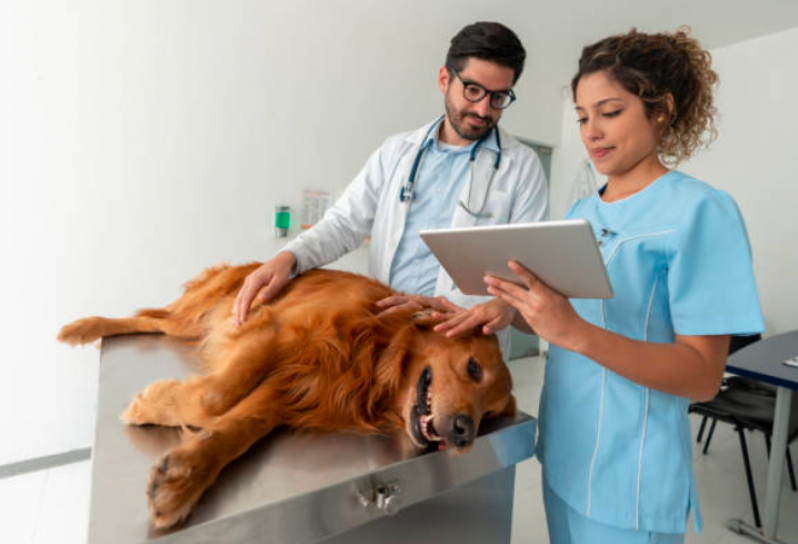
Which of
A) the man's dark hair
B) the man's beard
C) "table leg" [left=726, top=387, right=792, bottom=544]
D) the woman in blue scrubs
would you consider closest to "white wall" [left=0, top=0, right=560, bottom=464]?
the man's beard

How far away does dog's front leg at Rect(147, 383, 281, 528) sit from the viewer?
77 cm

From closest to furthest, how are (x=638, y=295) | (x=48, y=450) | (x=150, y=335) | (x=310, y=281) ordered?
1. (x=638, y=295)
2. (x=310, y=281)
3. (x=150, y=335)
4. (x=48, y=450)

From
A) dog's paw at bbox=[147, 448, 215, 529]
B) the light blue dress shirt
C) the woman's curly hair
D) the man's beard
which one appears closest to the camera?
dog's paw at bbox=[147, 448, 215, 529]

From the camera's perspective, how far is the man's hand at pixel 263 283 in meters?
1.44

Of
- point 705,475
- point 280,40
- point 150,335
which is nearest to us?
point 150,335

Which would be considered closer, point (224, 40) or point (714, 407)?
point (714, 407)

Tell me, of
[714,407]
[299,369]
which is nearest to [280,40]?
[299,369]

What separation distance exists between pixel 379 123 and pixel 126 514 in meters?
3.98

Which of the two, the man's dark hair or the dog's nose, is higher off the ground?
the man's dark hair

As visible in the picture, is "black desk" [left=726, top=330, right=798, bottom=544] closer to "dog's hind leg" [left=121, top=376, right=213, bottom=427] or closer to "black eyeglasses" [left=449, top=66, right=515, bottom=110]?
"black eyeglasses" [left=449, top=66, right=515, bottom=110]

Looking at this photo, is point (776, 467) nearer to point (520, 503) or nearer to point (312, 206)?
point (520, 503)

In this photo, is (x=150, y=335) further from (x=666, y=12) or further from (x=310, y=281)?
(x=666, y=12)

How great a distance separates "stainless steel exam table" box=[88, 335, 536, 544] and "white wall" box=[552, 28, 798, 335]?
469 cm

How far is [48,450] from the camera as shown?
3014 mm
